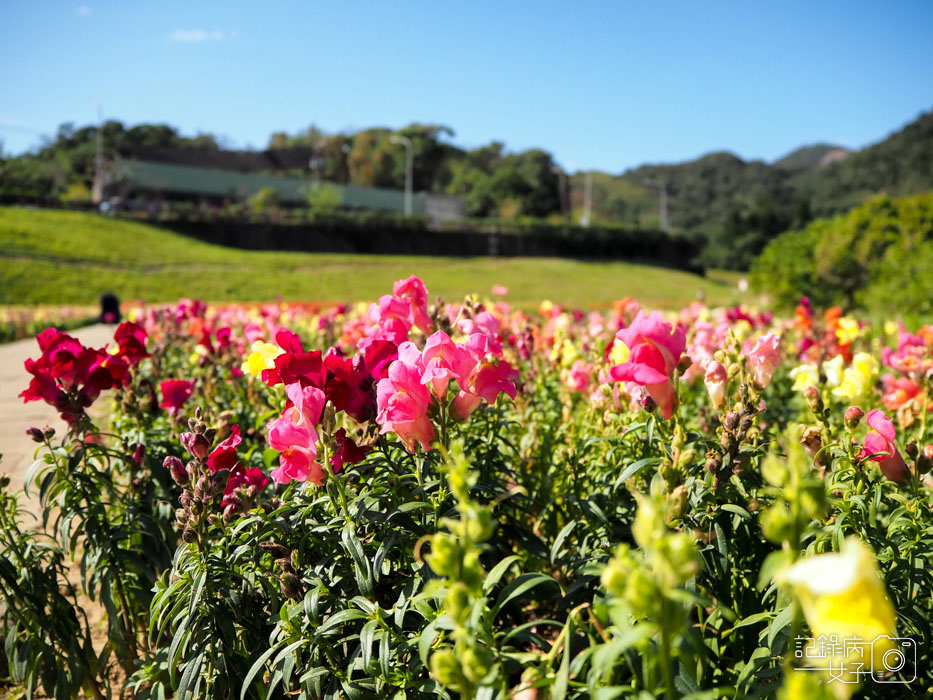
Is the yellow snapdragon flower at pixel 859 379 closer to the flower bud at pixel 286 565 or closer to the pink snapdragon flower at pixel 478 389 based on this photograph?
the pink snapdragon flower at pixel 478 389

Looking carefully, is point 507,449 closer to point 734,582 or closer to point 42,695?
point 734,582

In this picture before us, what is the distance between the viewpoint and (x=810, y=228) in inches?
699

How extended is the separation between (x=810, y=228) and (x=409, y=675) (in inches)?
733

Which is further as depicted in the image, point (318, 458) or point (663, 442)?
point (663, 442)

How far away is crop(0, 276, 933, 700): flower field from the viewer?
1.07 metres

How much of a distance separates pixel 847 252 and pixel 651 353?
647 inches

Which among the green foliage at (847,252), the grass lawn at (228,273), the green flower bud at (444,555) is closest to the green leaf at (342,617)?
the green flower bud at (444,555)

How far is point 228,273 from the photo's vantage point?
28.4 meters

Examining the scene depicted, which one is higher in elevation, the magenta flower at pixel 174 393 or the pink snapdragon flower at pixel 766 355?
the pink snapdragon flower at pixel 766 355

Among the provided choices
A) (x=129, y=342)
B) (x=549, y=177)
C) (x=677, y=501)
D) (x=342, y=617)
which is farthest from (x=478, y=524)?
(x=549, y=177)

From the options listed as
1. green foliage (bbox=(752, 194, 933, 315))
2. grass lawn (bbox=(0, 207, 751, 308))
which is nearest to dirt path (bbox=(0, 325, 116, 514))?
green foliage (bbox=(752, 194, 933, 315))

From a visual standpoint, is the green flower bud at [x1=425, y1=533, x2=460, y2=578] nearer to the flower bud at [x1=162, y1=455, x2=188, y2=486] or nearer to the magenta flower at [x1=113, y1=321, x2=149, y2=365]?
the flower bud at [x1=162, y1=455, x2=188, y2=486]

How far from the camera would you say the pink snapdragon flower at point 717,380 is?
6.10 ft

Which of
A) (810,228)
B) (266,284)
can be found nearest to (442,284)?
(266,284)
